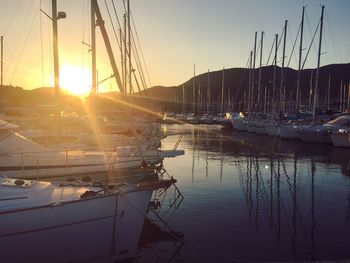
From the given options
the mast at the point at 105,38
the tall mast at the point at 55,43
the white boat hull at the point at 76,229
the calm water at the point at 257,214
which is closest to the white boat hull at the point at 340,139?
the calm water at the point at 257,214

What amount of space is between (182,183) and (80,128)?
13605 millimetres

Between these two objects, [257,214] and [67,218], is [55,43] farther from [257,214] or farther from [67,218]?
[67,218]

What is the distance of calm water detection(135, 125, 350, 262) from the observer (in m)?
11.2

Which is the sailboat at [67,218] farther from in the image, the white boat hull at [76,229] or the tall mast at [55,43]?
the tall mast at [55,43]

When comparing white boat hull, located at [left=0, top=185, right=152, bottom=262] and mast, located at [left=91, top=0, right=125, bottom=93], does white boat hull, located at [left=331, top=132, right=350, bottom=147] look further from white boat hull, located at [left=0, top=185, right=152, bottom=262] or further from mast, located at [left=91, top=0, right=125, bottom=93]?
white boat hull, located at [left=0, top=185, right=152, bottom=262]

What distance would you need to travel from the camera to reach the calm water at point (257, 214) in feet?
36.6

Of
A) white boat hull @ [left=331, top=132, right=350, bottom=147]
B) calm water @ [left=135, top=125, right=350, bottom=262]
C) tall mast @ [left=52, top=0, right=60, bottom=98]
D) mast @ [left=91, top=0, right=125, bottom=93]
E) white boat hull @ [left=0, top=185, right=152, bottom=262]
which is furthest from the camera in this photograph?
white boat hull @ [left=331, top=132, right=350, bottom=147]

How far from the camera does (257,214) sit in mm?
14695

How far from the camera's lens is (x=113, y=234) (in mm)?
9797

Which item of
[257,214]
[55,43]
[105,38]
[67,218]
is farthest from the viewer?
[55,43]

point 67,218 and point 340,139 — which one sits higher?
point 67,218

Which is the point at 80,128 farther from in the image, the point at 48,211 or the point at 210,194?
the point at 48,211

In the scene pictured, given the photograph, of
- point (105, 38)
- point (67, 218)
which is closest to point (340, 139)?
point (105, 38)

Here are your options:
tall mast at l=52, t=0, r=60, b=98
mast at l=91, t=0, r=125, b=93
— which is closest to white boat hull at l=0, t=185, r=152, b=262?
mast at l=91, t=0, r=125, b=93
